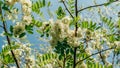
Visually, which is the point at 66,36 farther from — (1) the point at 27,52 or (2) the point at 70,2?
(1) the point at 27,52

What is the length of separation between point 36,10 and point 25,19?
19.7 inches

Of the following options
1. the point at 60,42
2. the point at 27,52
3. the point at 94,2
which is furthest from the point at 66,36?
the point at 94,2

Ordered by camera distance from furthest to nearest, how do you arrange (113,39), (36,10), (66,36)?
(113,39) → (36,10) → (66,36)

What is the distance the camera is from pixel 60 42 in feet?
12.5

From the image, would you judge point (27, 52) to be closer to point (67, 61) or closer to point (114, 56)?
point (114, 56)

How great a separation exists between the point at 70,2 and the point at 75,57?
41.4 inches

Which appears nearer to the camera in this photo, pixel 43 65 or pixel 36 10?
pixel 36 10

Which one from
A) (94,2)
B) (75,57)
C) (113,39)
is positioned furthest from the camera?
(94,2)

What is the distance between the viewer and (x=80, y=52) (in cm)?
455

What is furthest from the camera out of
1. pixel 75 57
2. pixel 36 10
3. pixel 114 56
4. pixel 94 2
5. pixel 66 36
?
pixel 94 2

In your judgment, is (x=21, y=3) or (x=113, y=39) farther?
(x=113, y=39)

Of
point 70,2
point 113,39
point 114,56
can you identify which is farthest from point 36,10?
point 114,56

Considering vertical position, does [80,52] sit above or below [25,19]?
below

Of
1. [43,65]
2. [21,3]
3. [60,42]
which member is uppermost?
[21,3]
